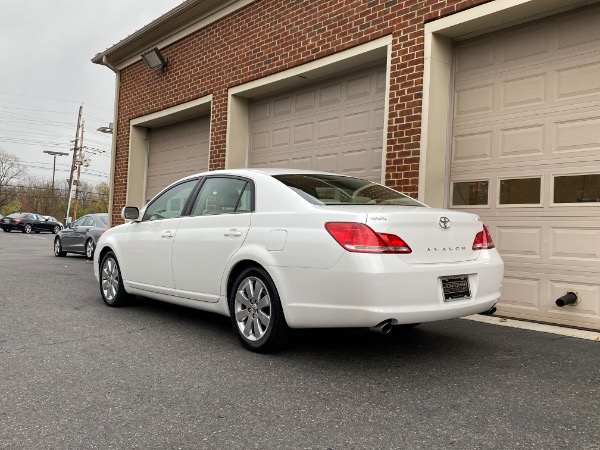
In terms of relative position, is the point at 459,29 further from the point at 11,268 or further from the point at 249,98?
the point at 11,268

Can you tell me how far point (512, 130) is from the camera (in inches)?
240

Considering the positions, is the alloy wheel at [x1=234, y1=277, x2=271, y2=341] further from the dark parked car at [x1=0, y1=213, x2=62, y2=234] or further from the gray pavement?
the dark parked car at [x1=0, y1=213, x2=62, y2=234]

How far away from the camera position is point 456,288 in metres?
3.85

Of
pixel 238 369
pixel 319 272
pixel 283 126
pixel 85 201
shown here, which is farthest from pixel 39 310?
pixel 85 201

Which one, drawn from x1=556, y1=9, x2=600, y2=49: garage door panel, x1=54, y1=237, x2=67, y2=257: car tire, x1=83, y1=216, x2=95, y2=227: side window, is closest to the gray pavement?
x1=556, y1=9, x2=600, y2=49: garage door panel

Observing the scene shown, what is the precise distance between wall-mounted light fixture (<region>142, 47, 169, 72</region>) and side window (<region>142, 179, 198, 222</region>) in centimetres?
655

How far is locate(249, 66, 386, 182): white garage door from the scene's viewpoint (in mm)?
7652

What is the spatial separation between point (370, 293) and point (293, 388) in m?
0.78

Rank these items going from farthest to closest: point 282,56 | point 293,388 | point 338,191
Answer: point 282,56, point 338,191, point 293,388

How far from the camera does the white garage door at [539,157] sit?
17.9ft

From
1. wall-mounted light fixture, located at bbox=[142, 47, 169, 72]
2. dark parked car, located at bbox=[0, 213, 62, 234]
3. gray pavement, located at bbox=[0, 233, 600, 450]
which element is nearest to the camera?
gray pavement, located at bbox=[0, 233, 600, 450]

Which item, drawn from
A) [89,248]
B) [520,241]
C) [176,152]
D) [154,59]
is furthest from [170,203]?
[89,248]

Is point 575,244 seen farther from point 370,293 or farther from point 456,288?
point 370,293

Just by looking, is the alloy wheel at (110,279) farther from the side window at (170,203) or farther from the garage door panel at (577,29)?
the garage door panel at (577,29)
